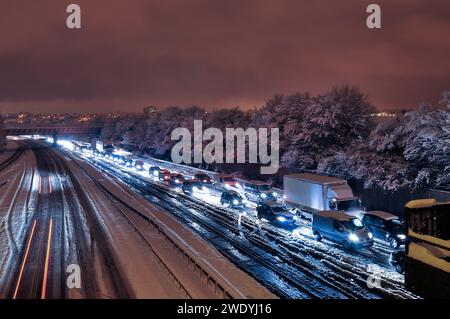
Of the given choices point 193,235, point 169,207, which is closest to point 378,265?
point 193,235

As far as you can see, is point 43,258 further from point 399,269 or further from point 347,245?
point 399,269

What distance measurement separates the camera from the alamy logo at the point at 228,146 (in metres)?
55.6

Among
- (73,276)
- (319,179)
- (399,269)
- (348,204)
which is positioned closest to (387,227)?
(348,204)

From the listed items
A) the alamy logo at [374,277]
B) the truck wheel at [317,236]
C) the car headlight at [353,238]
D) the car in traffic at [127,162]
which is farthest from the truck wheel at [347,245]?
the car in traffic at [127,162]

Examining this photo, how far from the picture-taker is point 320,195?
2977cm

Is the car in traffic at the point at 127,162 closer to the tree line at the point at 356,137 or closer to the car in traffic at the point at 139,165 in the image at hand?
the car in traffic at the point at 139,165

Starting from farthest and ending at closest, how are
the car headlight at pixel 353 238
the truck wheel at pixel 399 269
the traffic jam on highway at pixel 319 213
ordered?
1. the traffic jam on highway at pixel 319 213
2. the car headlight at pixel 353 238
3. the truck wheel at pixel 399 269

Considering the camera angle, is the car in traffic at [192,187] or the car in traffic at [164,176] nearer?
the car in traffic at [192,187]

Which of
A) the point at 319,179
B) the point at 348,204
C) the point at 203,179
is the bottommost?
the point at 203,179

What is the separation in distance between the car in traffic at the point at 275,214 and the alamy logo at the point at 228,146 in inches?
895

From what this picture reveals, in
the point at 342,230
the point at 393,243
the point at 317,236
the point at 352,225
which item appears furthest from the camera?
the point at 317,236

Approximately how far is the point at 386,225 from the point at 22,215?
90.8 feet

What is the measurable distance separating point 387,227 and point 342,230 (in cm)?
354
